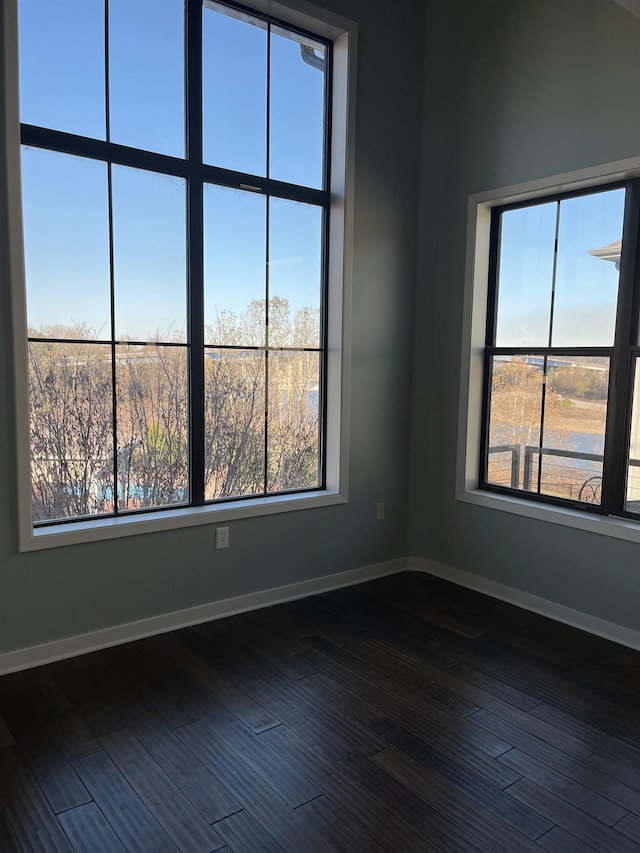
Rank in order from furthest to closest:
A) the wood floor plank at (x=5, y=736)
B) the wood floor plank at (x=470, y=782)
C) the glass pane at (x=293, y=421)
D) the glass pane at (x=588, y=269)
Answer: the glass pane at (x=293, y=421), the glass pane at (x=588, y=269), the wood floor plank at (x=5, y=736), the wood floor plank at (x=470, y=782)

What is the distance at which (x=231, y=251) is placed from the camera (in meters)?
3.35

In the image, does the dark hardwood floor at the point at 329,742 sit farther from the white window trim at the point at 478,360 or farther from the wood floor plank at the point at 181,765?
the white window trim at the point at 478,360

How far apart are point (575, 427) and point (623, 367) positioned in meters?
0.41

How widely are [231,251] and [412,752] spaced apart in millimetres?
2500

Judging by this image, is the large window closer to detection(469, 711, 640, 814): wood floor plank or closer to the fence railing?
the fence railing

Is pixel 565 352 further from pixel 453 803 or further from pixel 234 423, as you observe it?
pixel 453 803

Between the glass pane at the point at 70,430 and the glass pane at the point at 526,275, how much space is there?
2263mm

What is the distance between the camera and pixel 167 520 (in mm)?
3121

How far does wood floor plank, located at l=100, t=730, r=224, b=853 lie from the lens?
183 centimetres

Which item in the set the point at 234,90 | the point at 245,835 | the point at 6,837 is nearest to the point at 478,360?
the point at 234,90

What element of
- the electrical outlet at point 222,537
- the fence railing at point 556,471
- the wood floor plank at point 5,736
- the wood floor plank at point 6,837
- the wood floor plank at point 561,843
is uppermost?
the fence railing at point 556,471

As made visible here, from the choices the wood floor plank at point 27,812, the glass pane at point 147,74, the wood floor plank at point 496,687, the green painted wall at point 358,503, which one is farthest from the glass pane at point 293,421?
the wood floor plank at point 27,812

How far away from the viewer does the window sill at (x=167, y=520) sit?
111 inches

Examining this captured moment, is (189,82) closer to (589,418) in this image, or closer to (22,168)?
(22,168)
